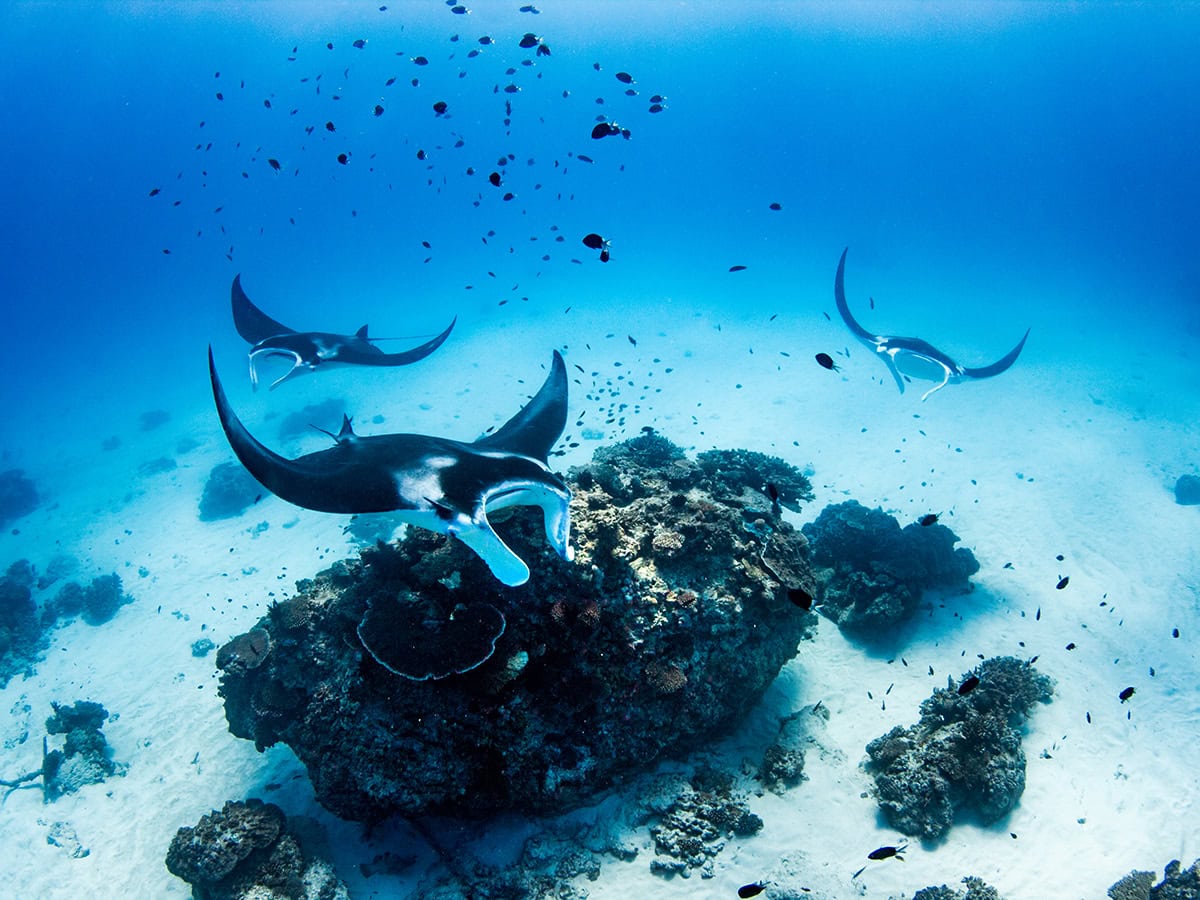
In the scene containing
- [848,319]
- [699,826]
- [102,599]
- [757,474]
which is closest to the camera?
[699,826]

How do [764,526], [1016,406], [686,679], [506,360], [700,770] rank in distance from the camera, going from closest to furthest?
[686,679] → [700,770] → [764,526] → [1016,406] → [506,360]

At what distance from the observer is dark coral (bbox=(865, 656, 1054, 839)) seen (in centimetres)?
673

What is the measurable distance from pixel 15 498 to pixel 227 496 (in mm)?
14646

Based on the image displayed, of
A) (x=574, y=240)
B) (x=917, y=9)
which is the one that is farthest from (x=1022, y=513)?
(x=917, y=9)

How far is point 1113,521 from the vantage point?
14.2m

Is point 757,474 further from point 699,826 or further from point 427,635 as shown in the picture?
point 427,635

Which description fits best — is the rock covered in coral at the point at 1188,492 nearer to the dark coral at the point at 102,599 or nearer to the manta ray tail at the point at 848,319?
the manta ray tail at the point at 848,319

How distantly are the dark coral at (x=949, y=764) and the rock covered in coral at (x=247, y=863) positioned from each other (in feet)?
22.1

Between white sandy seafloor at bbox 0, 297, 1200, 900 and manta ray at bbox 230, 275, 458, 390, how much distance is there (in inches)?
255

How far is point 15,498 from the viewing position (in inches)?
1003

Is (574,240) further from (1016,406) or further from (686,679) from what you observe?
(686,679)

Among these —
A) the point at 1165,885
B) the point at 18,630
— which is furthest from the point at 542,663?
the point at 18,630

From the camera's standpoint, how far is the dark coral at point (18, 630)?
1399cm

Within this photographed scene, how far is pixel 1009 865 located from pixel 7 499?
124ft
